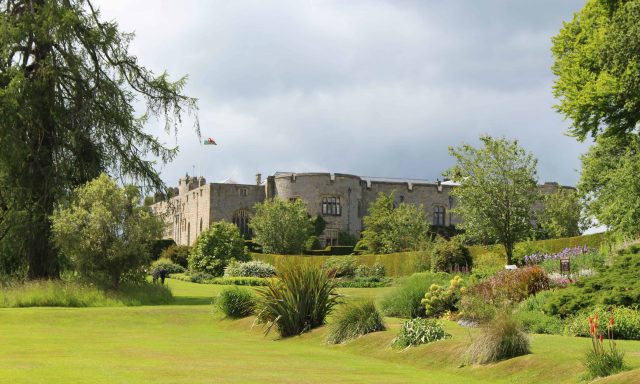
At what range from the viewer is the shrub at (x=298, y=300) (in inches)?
623

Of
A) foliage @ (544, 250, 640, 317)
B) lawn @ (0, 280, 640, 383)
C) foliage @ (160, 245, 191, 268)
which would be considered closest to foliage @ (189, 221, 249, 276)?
foliage @ (160, 245, 191, 268)

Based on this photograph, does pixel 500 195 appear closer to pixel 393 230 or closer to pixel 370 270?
pixel 370 270

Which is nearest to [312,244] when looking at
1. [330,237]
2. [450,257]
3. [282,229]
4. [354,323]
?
[330,237]

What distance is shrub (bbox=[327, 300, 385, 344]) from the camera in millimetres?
13891

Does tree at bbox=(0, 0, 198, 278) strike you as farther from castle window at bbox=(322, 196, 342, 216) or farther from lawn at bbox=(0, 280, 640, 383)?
castle window at bbox=(322, 196, 342, 216)

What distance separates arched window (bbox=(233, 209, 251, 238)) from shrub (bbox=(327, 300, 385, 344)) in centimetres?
5243

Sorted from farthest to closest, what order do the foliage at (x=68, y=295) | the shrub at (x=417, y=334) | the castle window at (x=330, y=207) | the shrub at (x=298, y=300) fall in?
the castle window at (x=330, y=207) → the foliage at (x=68, y=295) → the shrub at (x=298, y=300) → the shrub at (x=417, y=334)

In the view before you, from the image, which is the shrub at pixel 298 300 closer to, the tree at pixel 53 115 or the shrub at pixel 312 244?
the tree at pixel 53 115

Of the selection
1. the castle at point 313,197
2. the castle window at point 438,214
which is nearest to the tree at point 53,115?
the castle at point 313,197

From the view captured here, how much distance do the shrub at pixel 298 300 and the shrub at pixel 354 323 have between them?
63.6 inches

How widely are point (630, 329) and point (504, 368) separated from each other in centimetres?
403

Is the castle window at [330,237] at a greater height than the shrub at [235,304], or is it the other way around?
the castle window at [330,237]

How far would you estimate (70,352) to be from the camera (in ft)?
41.8

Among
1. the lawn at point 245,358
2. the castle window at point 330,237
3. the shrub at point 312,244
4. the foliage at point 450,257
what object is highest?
the castle window at point 330,237
